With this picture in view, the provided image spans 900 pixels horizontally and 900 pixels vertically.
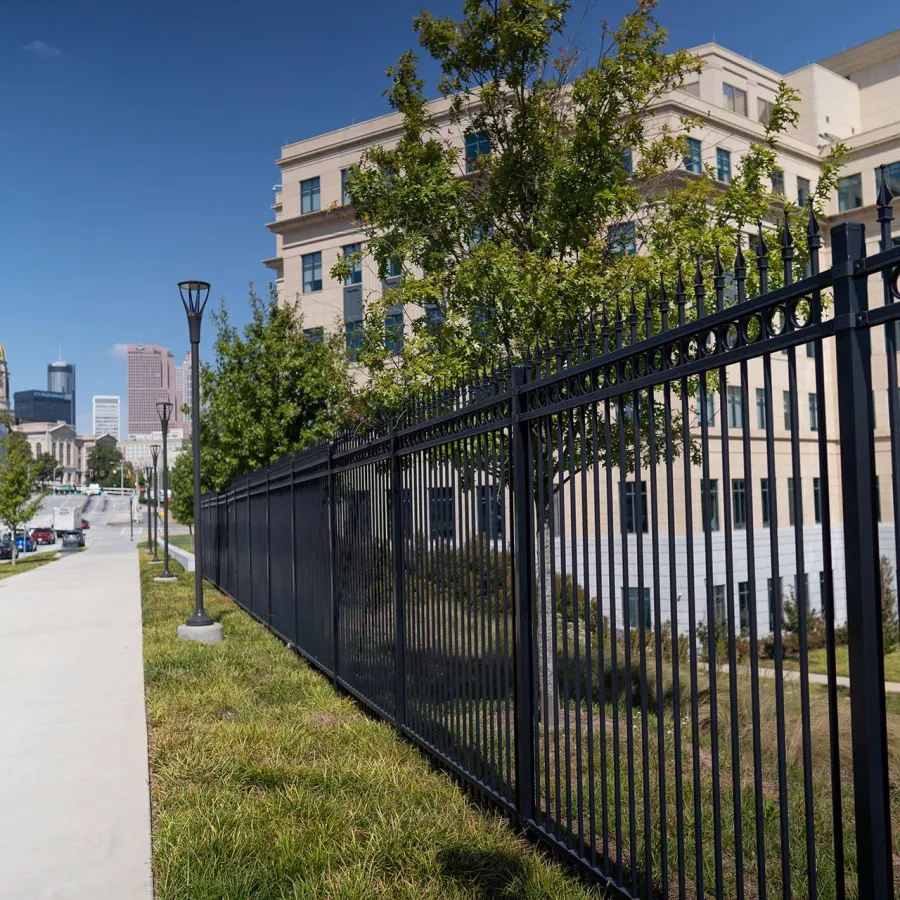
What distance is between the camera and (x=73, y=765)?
6820 mm

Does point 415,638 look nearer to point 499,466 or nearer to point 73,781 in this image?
point 499,466

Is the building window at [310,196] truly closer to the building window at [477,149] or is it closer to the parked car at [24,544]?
the parked car at [24,544]

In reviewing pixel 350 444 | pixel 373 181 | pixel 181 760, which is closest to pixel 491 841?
pixel 181 760

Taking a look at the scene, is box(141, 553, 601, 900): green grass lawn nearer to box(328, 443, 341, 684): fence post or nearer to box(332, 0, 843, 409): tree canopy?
box(328, 443, 341, 684): fence post

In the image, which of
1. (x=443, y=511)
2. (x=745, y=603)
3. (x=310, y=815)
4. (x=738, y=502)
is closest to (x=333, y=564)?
(x=443, y=511)

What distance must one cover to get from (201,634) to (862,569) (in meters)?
11.2

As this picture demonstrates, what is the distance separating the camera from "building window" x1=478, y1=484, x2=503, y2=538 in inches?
212

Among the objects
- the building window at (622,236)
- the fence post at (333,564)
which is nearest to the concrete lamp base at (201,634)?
the fence post at (333,564)

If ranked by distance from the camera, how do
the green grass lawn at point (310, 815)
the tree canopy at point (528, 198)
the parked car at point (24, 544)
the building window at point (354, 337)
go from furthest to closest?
the parked car at point (24, 544), the building window at point (354, 337), the tree canopy at point (528, 198), the green grass lawn at point (310, 815)

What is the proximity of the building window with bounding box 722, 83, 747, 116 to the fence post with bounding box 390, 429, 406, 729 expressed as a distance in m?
45.6

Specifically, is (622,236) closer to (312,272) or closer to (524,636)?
(524,636)

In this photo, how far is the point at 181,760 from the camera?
6477mm

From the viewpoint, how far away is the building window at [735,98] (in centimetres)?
4684

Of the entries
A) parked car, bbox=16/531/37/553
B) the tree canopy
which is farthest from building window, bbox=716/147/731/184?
parked car, bbox=16/531/37/553
